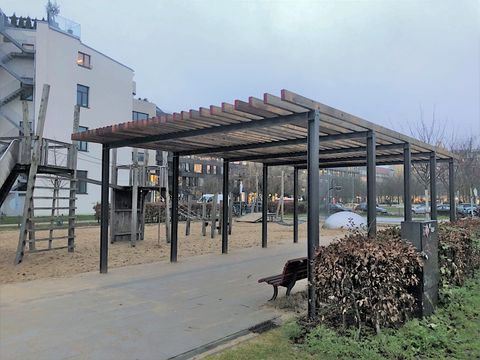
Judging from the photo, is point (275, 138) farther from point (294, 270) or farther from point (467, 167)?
point (467, 167)

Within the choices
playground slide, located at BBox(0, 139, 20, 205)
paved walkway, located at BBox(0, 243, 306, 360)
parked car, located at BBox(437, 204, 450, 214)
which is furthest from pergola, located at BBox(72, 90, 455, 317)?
parked car, located at BBox(437, 204, 450, 214)

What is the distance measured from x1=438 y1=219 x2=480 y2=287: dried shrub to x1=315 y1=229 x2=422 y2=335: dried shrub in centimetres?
147

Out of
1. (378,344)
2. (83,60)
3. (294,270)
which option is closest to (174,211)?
(294,270)

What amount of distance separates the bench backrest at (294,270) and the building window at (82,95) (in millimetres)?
28326

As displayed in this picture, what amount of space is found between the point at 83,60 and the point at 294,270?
97.4 feet

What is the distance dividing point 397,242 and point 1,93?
32251 millimetres

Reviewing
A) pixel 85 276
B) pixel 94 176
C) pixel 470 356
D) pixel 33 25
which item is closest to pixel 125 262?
pixel 85 276

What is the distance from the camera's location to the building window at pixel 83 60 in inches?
1236

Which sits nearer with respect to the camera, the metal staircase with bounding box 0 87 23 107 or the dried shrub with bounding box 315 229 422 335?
the dried shrub with bounding box 315 229 422 335

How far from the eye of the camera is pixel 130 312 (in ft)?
19.7

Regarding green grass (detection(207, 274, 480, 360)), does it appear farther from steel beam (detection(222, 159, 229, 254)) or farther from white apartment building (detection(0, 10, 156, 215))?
white apartment building (detection(0, 10, 156, 215))

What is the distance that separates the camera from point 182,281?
8.30 metres

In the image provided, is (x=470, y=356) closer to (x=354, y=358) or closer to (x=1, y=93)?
(x=354, y=358)

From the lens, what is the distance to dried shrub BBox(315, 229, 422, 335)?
4695 mm
